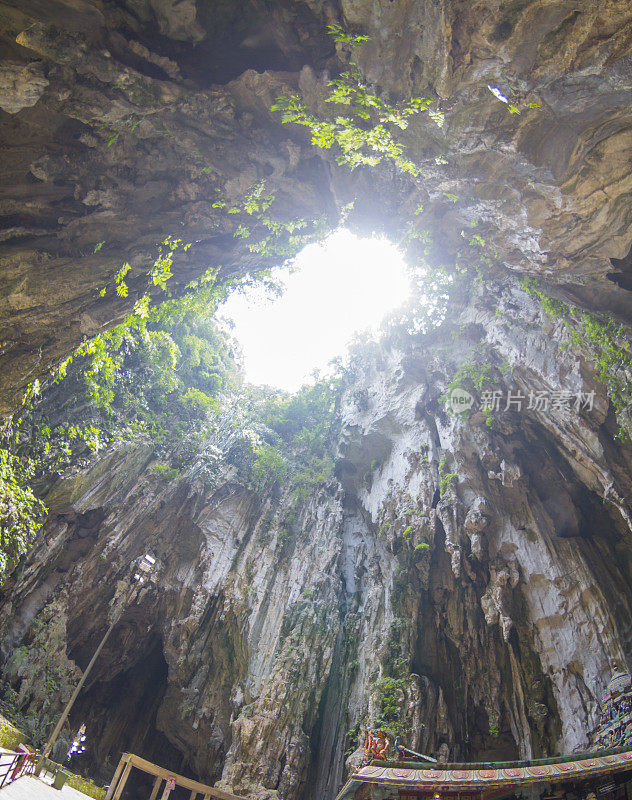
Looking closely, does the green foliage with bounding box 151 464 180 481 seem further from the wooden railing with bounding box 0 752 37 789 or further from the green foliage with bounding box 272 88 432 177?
the green foliage with bounding box 272 88 432 177

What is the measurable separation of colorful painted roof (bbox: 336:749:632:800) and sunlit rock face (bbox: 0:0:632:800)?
3.19 m

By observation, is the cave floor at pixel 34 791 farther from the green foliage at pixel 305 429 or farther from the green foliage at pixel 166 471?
the green foliage at pixel 305 429

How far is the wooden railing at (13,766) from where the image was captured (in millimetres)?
5795

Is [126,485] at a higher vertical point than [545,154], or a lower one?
lower

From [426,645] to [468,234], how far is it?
10517mm

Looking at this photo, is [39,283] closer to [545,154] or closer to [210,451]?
[210,451]

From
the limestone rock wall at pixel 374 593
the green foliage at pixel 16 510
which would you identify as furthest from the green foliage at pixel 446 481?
the green foliage at pixel 16 510

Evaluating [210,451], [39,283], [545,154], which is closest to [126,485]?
[210,451]

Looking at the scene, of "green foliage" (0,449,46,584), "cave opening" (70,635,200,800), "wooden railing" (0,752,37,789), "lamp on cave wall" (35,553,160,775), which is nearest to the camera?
"wooden railing" (0,752,37,789)

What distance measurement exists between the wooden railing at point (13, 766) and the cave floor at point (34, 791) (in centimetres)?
8

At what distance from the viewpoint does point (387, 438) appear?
13945mm

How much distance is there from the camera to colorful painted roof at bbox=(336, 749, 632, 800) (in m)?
4.66

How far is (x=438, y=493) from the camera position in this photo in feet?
37.1

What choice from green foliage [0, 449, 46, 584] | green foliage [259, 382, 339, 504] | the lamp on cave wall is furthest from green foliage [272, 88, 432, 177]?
the lamp on cave wall
